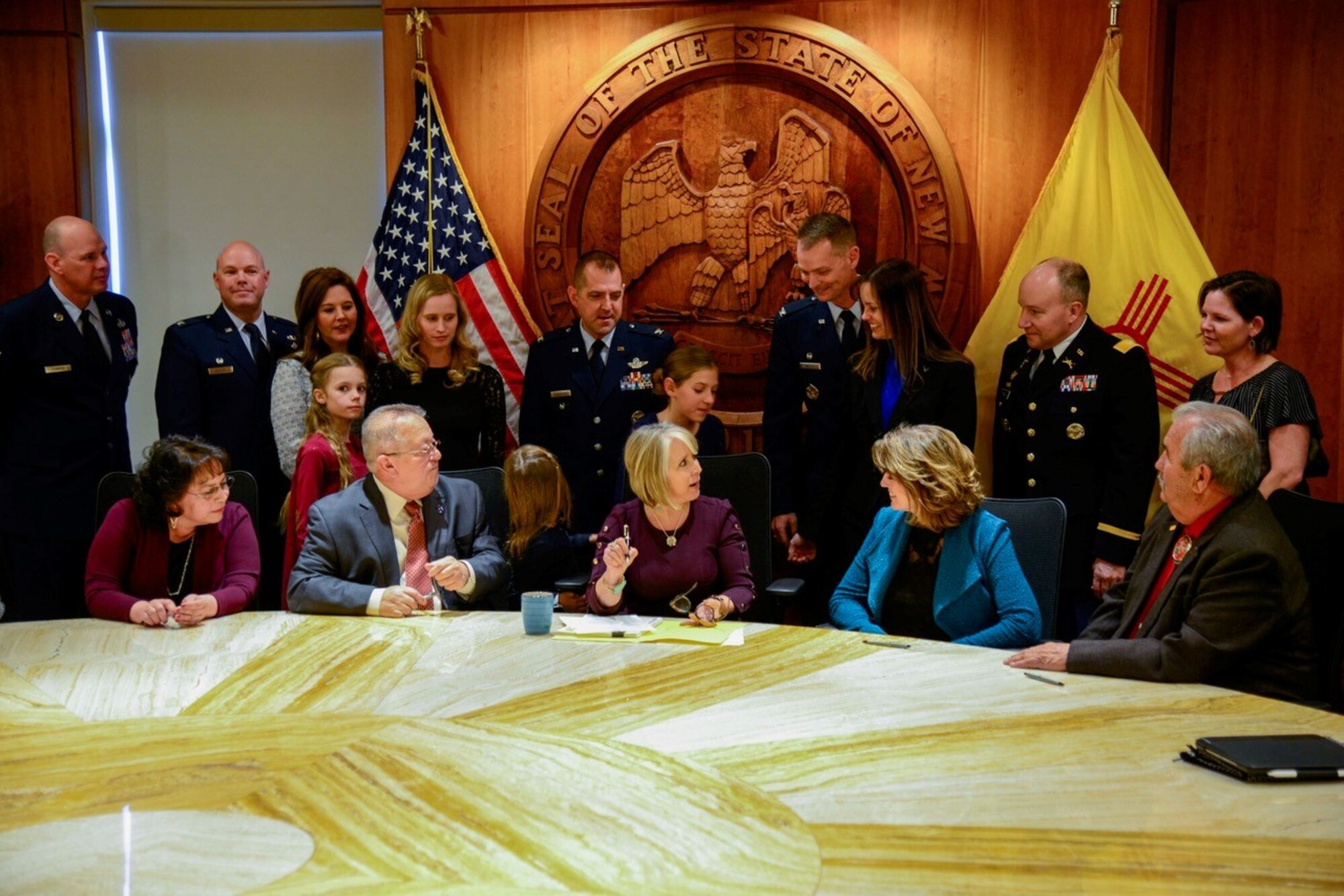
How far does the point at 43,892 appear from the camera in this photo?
1.83m

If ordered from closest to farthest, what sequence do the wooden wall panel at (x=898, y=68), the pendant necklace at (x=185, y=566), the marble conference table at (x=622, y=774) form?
the marble conference table at (x=622, y=774) < the pendant necklace at (x=185, y=566) < the wooden wall panel at (x=898, y=68)

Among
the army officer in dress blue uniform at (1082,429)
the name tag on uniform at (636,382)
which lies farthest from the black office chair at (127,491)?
the army officer in dress blue uniform at (1082,429)

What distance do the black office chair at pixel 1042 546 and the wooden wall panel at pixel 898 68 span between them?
1.68 meters

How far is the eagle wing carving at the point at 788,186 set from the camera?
201 inches

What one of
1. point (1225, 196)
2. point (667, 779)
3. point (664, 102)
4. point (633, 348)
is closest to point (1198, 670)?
point (667, 779)

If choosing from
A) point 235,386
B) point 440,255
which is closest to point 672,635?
point 235,386

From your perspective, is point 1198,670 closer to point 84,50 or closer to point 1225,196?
point 1225,196

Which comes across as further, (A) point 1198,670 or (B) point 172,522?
(B) point 172,522

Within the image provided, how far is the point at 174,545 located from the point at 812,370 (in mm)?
2240

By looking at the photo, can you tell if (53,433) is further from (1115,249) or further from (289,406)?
(1115,249)

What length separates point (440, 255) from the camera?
5.36 meters

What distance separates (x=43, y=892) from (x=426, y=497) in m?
1.87

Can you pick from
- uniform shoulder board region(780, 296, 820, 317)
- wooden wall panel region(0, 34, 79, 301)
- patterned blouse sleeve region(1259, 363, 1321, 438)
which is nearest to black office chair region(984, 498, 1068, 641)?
patterned blouse sleeve region(1259, 363, 1321, 438)

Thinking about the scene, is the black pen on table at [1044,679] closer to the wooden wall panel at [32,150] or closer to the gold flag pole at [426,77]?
the gold flag pole at [426,77]
